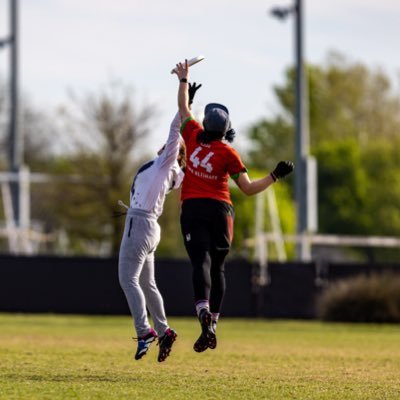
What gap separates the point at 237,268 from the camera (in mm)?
26062

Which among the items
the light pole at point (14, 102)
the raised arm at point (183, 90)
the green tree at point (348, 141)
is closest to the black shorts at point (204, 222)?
the raised arm at point (183, 90)

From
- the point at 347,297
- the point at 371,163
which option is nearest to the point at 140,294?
the point at 347,297

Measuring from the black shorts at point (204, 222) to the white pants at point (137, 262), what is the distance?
11.0 inches

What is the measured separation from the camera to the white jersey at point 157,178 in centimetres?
1063

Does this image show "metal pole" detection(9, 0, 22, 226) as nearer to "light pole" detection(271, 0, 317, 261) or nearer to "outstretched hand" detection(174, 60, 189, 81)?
"light pole" detection(271, 0, 317, 261)

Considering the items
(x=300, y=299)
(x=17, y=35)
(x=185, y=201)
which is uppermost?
(x=17, y=35)

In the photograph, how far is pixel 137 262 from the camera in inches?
418

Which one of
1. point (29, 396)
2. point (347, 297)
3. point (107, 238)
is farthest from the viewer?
point (107, 238)

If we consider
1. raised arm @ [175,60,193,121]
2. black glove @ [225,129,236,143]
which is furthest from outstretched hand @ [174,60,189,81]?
black glove @ [225,129,236,143]

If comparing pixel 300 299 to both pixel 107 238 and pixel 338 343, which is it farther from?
pixel 107 238

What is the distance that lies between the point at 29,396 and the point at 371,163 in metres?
66.1

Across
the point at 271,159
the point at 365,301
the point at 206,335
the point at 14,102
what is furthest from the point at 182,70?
the point at 271,159

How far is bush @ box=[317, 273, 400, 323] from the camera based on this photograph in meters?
25.0

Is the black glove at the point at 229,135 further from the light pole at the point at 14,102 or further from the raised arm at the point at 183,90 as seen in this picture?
the light pole at the point at 14,102
